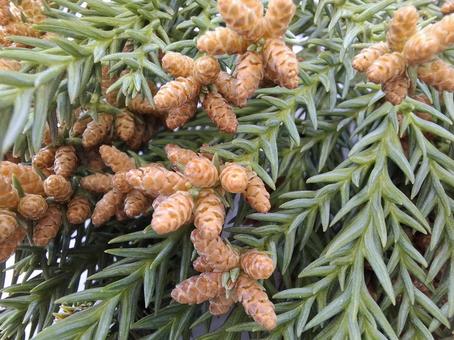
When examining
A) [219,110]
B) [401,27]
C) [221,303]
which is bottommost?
[221,303]

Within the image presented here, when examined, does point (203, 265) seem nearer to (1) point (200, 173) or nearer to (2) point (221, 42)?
(1) point (200, 173)

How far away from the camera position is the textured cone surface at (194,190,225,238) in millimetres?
564

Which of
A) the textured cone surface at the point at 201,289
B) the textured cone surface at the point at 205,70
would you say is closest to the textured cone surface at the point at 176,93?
the textured cone surface at the point at 205,70

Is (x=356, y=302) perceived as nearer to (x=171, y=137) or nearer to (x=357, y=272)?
(x=357, y=272)

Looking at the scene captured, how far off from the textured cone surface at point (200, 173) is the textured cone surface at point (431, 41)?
0.82ft

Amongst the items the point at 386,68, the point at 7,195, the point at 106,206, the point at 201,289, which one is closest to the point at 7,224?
the point at 7,195

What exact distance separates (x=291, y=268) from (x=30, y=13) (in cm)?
54

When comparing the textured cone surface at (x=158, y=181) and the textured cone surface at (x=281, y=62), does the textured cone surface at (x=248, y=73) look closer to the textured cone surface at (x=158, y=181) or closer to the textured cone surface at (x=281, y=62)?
the textured cone surface at (x=281, y=62)

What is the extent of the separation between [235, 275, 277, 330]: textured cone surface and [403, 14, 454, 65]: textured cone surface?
1.04ft

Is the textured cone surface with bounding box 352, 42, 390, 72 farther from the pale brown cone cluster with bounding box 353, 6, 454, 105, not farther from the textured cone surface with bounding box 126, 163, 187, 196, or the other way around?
the textured cone surface with bounding box 126, 163, 187, 196

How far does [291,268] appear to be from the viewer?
32.7 inches

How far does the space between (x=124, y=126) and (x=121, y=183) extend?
0.39 ft

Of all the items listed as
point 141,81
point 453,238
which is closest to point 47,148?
point 141,81

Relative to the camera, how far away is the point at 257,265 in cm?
62
